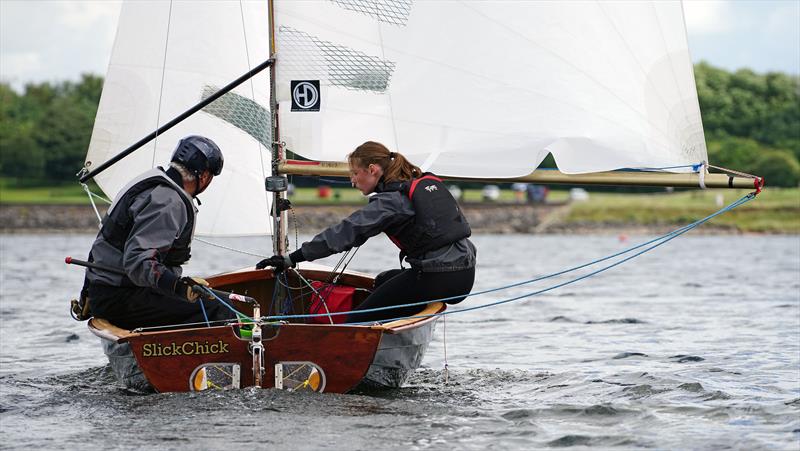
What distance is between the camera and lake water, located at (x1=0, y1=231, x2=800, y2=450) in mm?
6035

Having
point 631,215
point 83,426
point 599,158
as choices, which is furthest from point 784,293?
point 631,215

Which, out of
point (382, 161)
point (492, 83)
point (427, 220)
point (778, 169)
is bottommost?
point (427, 220)

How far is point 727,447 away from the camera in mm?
5863

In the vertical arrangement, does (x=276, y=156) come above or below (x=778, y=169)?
below

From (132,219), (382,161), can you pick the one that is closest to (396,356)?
(382,161)

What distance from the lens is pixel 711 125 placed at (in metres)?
79.8

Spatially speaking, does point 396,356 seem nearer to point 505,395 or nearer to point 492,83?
point 505,395

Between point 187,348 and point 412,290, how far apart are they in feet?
4.84

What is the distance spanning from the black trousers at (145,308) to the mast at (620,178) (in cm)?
115

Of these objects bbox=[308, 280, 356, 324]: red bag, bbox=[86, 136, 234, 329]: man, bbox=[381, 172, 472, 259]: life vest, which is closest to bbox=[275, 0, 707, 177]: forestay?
bbox=[381, 172, 472, 259]: life vest

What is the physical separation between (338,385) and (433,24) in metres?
2.65

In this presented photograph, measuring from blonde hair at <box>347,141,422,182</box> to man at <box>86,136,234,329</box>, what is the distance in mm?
841

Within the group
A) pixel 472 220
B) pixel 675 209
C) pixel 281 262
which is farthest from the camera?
pixel 472 220

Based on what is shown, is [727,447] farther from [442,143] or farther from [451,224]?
[442,143]
